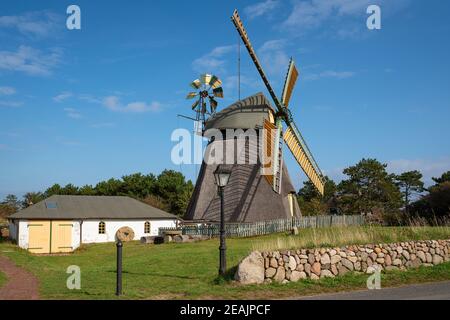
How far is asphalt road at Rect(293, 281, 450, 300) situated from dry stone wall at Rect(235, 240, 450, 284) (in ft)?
5.63

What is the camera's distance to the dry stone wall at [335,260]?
1235cm

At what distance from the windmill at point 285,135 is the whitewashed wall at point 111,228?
1429 centimetres

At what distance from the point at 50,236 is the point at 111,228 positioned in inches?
207

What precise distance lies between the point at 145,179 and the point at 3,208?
20316 millimetres

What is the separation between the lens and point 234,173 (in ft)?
110

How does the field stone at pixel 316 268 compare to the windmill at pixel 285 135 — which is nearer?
the field stone at pixel 316 268

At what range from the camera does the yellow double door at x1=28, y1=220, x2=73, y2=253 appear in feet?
110

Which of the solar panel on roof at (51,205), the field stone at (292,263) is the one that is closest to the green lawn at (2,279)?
the field stone at (292,263)

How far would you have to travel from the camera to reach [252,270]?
40.2ft

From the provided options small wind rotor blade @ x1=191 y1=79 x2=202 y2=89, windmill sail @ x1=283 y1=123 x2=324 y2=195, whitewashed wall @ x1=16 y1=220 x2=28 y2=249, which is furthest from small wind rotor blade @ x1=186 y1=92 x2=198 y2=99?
whitewashed wall @ x1=16 y1=220 x2=28 y2=249

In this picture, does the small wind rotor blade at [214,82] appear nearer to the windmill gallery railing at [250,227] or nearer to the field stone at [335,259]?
the windmill gallery railing at [250,227]

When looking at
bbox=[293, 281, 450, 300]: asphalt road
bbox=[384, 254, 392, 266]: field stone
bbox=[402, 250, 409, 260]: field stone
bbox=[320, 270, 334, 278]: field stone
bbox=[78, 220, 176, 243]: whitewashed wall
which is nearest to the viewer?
bbox=[293, 281, 450, 300]: asphalt road

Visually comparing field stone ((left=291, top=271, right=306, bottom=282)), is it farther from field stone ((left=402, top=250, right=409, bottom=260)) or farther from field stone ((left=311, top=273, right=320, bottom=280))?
field stone ((left=402, top=250, right=409, bottom=260))
